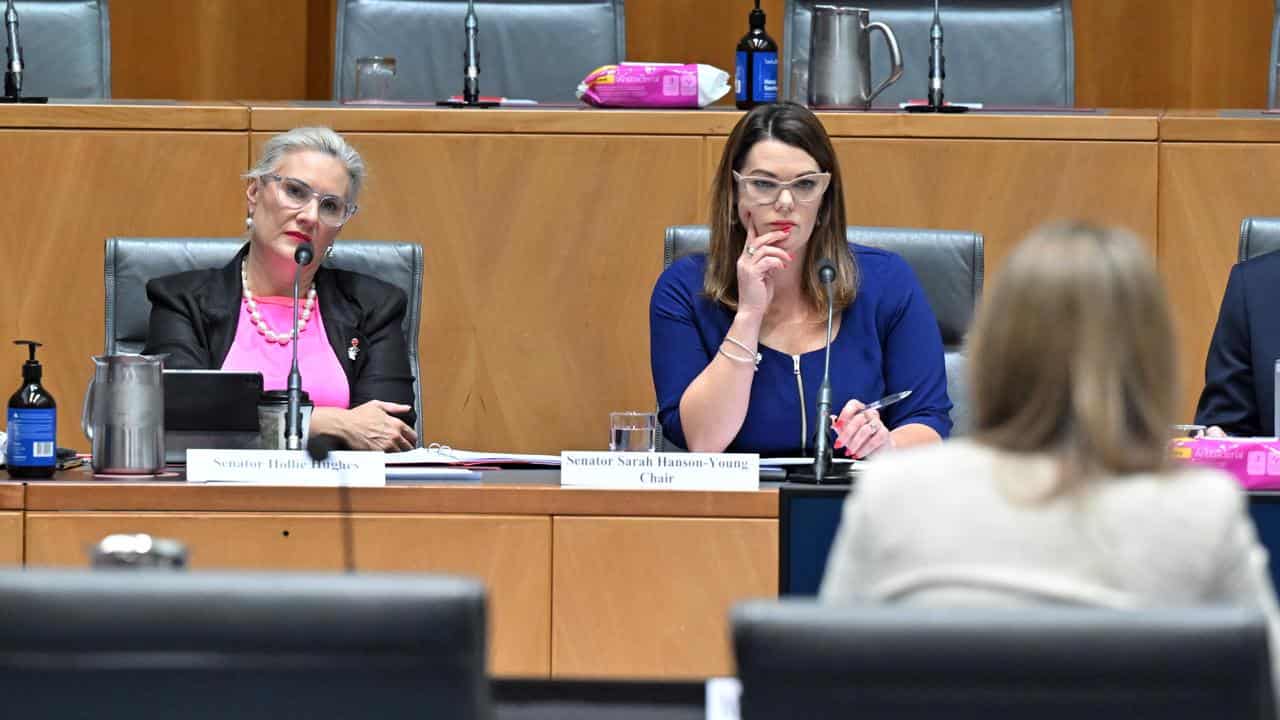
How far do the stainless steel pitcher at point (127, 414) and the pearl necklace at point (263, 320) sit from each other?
0.64m

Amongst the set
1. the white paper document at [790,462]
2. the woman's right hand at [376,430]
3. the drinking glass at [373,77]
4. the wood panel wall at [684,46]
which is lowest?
the white paper document at [790,462]

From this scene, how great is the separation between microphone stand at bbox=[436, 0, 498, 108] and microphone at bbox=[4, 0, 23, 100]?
89 centimetres

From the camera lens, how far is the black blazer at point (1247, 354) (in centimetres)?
286

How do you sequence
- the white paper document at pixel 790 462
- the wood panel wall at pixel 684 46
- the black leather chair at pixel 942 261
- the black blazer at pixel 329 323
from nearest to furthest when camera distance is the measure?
the white paper document at pixel 790 462
the black blazer at pixel 329 323
the black leather chair at pixel 942 261
the wood panel wall at pixel 684 46

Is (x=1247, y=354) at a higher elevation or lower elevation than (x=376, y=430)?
higher

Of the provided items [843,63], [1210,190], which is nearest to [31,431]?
[843,63]

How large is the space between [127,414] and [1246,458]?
1.45 m

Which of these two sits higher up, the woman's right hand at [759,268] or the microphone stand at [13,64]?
the microphone stand at [13,64]

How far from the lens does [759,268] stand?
2785 millimetres

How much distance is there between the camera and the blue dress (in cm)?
285

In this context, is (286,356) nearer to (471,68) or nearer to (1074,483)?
(471,68)

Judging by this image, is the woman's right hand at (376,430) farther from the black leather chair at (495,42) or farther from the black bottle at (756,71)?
the black leather chair at (495,42)

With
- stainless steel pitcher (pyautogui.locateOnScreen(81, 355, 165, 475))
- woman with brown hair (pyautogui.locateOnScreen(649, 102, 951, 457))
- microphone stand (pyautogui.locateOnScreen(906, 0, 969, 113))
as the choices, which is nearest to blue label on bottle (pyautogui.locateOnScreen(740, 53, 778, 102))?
microphone stand (pyautogui.locateOnScreen(906, 0, 969, 113))

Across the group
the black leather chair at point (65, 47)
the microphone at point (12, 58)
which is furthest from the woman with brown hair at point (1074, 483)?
the black leather chair at point (65, 47)
